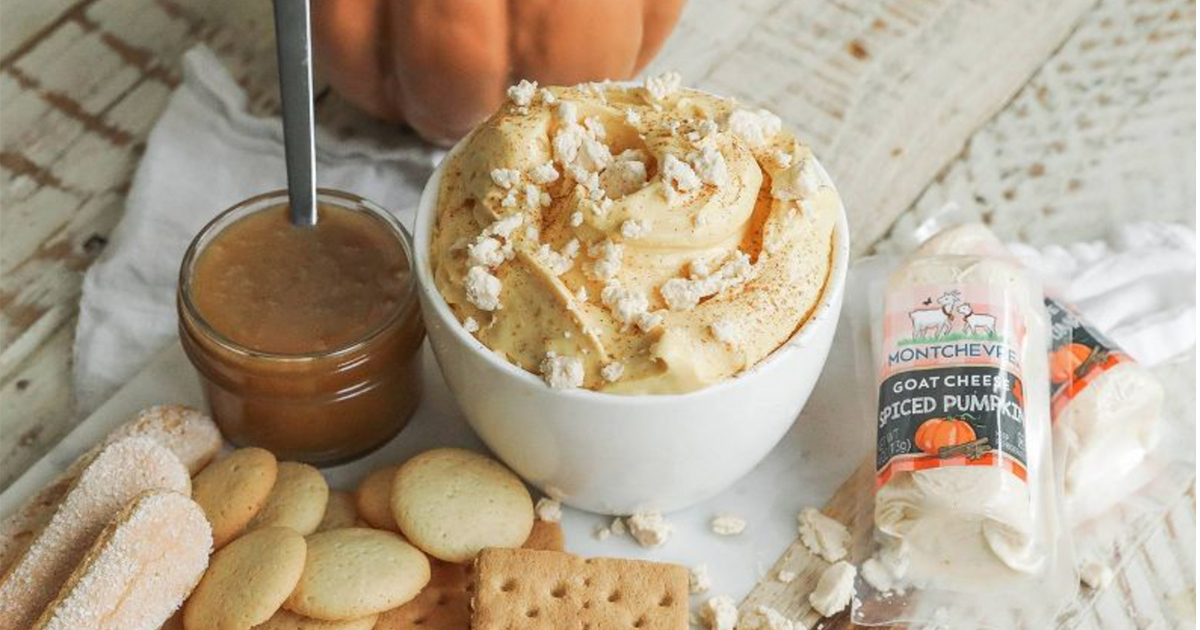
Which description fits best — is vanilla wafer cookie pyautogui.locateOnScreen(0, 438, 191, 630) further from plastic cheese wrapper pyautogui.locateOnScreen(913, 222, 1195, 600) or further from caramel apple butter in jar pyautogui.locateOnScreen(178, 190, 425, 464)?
plastic cheese wrapper pyautogui.locateOnScreen(913, 222, 1195, 600)

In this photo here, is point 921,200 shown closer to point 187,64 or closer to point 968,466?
point 968,466

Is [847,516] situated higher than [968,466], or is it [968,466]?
[968,466]

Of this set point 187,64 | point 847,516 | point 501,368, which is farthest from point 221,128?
point 847,516

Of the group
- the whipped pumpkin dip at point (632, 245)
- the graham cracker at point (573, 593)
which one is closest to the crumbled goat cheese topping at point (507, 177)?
the whipped pumpkin dip at point (632, 245)

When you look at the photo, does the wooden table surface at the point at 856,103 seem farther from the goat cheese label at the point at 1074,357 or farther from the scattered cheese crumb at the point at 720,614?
the scattered cheese crumb at the point at 720,614

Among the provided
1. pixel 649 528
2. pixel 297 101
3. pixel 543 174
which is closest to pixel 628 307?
pixel 543 174

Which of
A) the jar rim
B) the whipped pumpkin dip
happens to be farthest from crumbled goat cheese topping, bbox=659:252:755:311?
the jar rim
